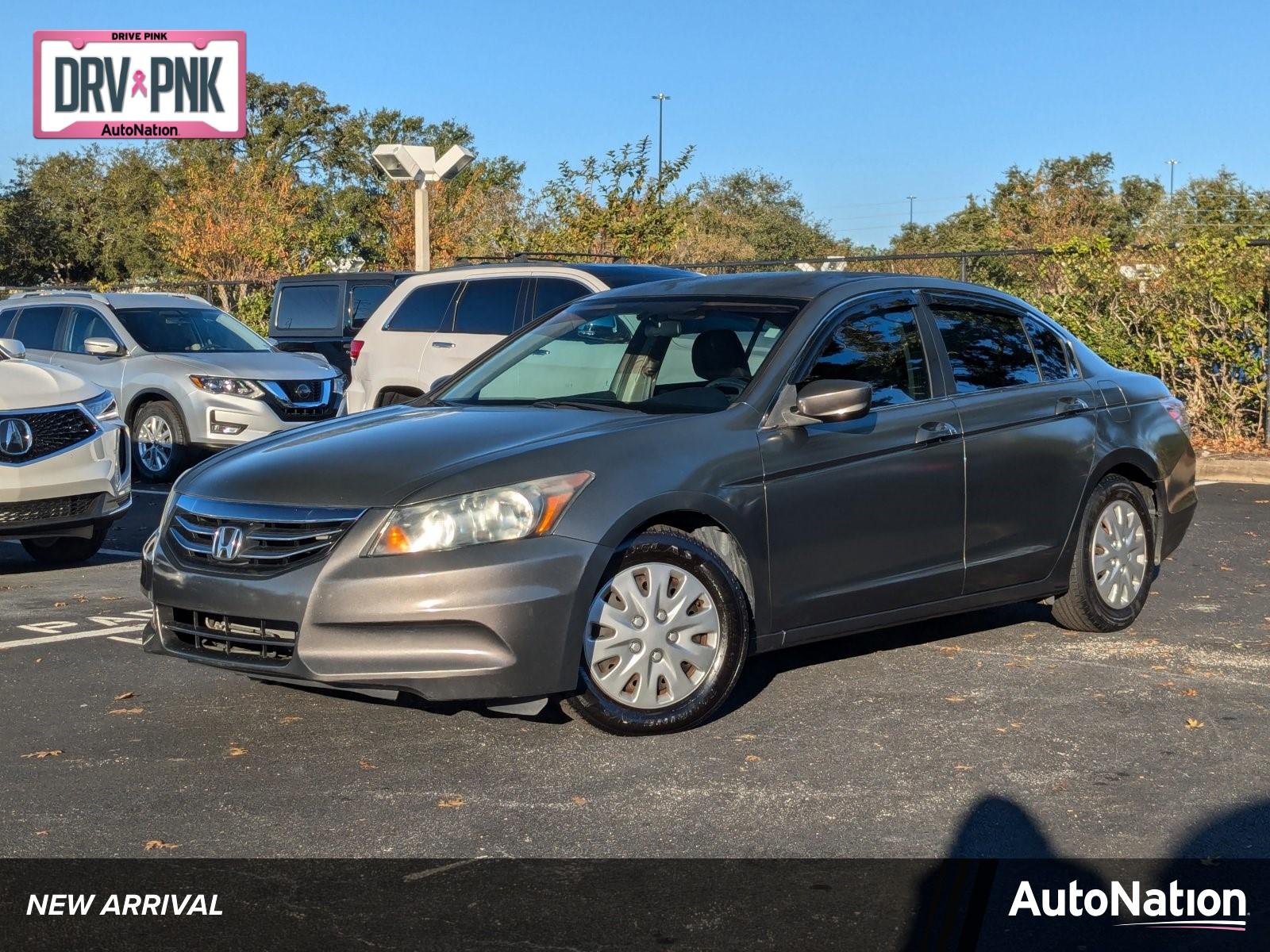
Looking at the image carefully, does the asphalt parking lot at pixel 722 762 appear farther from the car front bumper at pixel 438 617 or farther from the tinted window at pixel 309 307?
the tinted window at pixel 309 307

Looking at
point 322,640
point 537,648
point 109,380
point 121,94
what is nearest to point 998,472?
point 537,648

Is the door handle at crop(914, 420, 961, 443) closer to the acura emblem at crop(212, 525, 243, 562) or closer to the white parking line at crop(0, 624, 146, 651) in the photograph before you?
the acura emblem at crop(212, 525, 243, 562)

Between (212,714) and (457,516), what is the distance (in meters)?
1.45

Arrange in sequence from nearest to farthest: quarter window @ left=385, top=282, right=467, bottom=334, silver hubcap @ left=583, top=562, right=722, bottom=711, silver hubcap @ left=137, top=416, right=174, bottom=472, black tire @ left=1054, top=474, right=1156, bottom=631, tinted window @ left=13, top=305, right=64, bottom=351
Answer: silver hubcap @ left=583, top=562, right=722, bottom=711 → black tire @ left=1054, top=474, right=1156, bottom=631 → quarter window @ left=385, top=282, right=467, bottom=334 → silver hubcap @ left=137, top=416, right=174, bottom=472 → tinted window @ left=13, top=305, right=64, bottom=351

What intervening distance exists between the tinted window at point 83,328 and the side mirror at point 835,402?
1163 centimetres

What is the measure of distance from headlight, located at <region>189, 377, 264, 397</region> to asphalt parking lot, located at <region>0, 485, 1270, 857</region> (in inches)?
316

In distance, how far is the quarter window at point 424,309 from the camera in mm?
13734

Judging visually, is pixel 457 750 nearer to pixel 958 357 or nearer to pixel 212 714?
pixel 212 714

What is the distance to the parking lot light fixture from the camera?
1936 cm

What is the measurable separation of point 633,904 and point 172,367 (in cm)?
1246

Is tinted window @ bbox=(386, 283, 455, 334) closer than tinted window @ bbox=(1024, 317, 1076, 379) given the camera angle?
No

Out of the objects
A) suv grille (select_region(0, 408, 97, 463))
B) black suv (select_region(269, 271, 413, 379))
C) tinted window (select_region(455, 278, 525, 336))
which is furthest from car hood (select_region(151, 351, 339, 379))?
suv grille (select_region(0, 408, 97, 463))

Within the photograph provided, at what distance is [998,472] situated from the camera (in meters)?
6.98

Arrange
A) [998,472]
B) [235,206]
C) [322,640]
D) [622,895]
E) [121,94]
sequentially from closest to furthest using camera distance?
[622,895], [322,640], [998,472], [121,94], [235,206]
